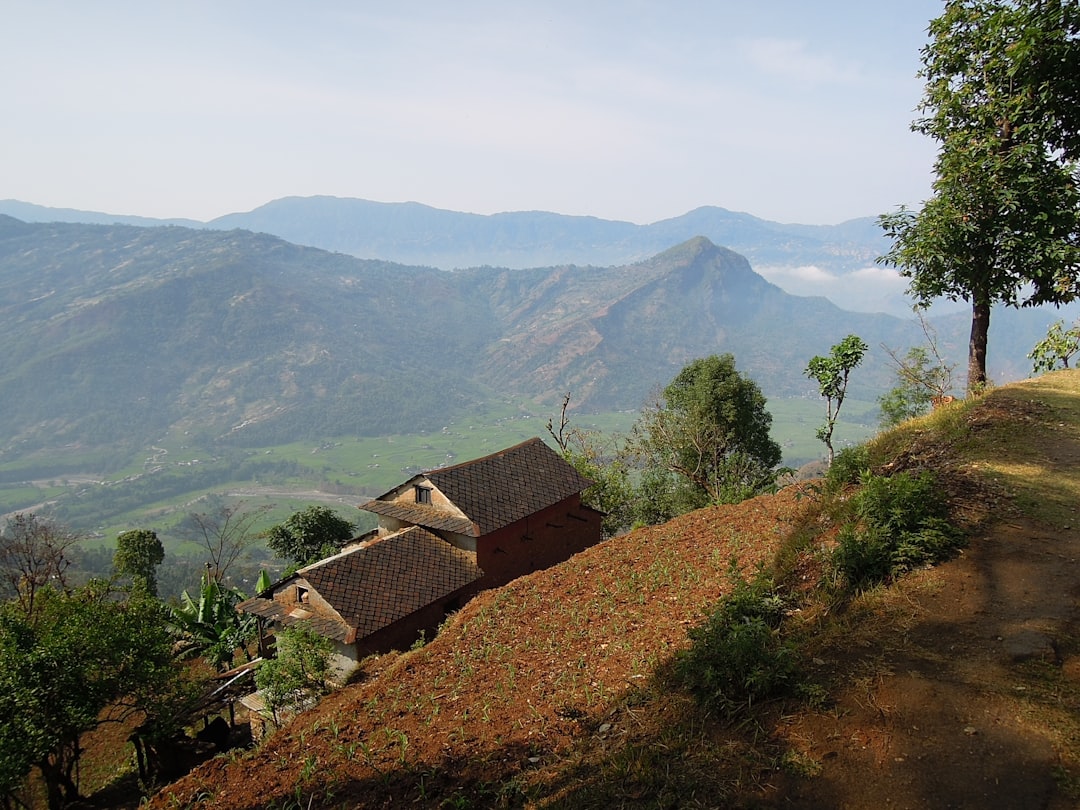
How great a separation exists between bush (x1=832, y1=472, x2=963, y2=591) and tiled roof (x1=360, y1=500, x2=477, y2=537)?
48.2 ft

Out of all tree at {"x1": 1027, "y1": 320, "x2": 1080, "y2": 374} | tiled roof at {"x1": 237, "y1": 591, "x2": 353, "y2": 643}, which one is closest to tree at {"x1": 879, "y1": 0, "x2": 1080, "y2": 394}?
tree at {"x1": 1027, "y1": 320, "x2": 1080, "y2": 374}

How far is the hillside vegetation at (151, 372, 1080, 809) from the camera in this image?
515 cm

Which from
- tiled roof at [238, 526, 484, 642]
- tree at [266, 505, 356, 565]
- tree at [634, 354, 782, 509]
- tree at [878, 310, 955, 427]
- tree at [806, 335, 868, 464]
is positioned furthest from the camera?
tree at [266, 505, 356, 565]

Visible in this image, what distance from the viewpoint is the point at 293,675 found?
1278cm

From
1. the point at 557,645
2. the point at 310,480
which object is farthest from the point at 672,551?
the point at 310,480

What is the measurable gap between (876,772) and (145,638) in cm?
1559

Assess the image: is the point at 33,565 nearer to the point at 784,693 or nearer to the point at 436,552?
the point at 436,552

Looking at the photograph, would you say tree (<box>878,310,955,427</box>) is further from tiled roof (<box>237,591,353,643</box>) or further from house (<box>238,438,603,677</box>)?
tiled roof (<box>237,591,353,643</box>)

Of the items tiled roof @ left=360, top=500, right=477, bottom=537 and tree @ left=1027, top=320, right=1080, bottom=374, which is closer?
tree @ left=1027, top=320, right=1080, bottom=374

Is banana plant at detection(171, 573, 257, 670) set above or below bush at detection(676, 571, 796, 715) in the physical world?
below

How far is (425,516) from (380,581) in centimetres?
352

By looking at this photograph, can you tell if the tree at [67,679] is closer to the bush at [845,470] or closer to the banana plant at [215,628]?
the banana plant at [215,628]

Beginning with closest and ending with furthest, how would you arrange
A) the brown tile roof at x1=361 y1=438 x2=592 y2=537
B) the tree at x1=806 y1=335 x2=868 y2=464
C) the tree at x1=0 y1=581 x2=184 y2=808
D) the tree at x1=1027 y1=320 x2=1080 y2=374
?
1. the tree at x1=0 y1=581 x2=184 y2=808
2. the tree at x1=806 y1=335 x2=868 y2=464
3. the tree at x1=1027 y1=320 x2=1080 y2=374
4. the brown tile roof at x1=361 y1=438 x2=592 y2=537

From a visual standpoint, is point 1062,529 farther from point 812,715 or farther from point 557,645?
point 557,645
